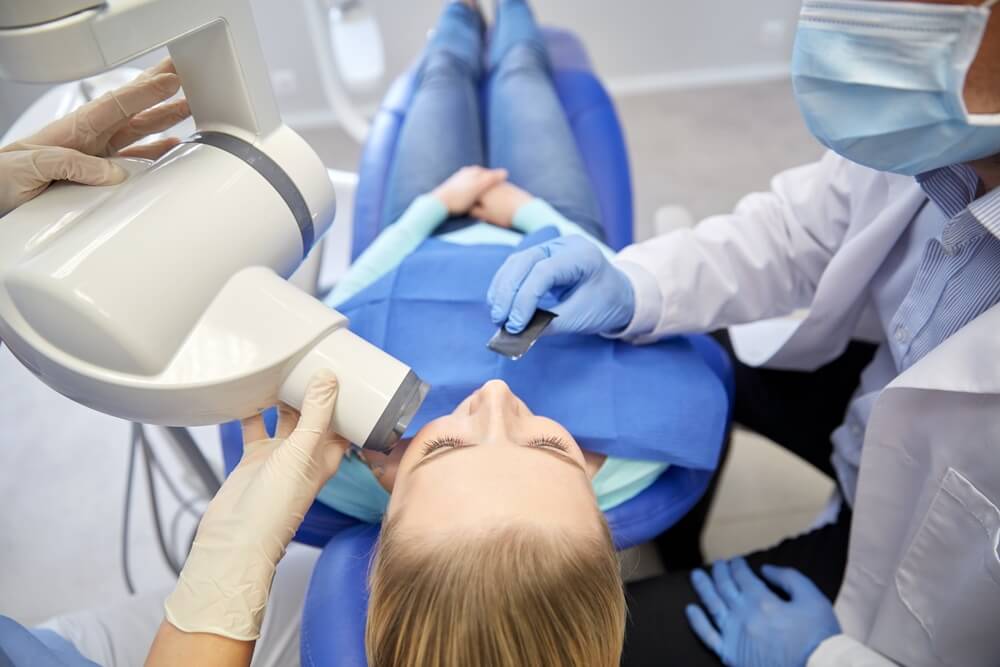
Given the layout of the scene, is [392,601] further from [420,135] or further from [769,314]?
[420,135]

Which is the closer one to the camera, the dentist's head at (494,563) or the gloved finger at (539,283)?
the dentist's head at (494,563)

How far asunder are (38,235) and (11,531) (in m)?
1.31

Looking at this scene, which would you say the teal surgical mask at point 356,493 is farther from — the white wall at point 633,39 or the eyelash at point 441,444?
the white wall at point 633,39

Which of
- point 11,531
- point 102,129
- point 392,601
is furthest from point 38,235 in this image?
point 11,531

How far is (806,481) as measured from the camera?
6.27 ft

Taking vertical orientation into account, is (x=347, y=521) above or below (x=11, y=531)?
above

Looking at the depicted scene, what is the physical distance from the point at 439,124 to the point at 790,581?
1.23 m

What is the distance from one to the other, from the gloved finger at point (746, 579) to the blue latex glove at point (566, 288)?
1.51 ft

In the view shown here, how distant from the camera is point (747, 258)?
1.22 meters

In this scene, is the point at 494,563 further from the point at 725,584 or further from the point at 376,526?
the point at 725,584

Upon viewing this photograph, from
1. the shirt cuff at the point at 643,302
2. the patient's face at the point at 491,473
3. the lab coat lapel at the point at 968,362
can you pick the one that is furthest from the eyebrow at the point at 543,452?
the lab coat lapel at the point at 968,362

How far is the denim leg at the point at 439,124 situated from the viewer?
154 centimetres

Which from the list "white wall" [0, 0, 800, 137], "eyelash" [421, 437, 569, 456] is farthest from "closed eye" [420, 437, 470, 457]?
"white wall" [0, 0, 800, 137]

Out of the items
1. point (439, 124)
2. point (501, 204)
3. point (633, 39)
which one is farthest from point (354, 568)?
point (633, 39)
